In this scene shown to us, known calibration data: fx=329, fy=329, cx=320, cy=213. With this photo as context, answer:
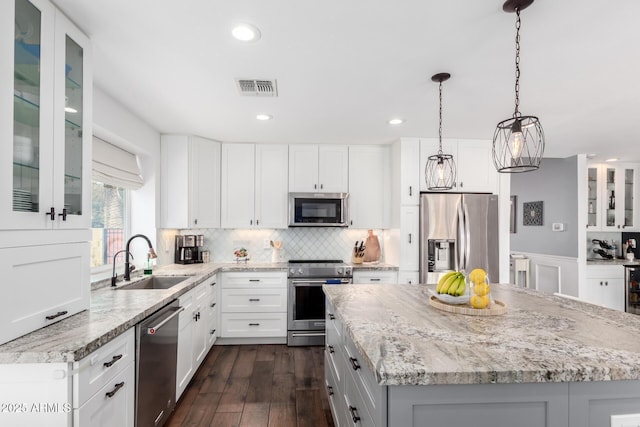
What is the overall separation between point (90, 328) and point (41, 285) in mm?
277

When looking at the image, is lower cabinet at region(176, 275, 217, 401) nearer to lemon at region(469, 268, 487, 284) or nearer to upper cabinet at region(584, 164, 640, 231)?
lemon at region(469, 268, 487, 284)

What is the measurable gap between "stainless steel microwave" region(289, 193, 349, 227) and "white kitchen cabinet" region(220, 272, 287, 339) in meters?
0.71

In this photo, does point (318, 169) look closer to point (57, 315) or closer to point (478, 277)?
point (478, 277)

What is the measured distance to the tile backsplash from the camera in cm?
431

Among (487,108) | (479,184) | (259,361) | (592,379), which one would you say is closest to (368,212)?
(479,184)

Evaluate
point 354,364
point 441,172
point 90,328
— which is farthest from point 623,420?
point 90,328

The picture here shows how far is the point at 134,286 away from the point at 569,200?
5.55 metres

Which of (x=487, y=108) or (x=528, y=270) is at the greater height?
(x=487, y=108)

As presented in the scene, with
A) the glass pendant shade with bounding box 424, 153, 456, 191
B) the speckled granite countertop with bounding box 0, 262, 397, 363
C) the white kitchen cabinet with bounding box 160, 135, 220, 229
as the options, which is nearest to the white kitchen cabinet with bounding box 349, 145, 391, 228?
the glass pendant shade with bounding box 424, 153, 456, 191

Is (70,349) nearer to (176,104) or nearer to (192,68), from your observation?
(192,68)

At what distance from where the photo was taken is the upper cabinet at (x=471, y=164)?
386 cm

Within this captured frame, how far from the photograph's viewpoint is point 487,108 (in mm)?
2836

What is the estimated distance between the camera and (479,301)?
1729 mm

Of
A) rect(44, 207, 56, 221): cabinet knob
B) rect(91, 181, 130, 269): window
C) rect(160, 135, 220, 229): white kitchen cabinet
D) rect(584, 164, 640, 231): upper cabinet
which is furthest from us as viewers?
rect(584, 164, 640, 231): upper cabinet
